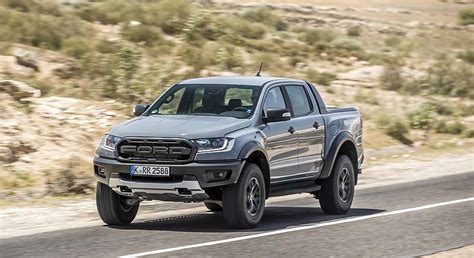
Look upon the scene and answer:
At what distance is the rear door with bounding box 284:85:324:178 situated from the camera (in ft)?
42.9

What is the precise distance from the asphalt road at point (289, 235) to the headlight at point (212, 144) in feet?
3.06

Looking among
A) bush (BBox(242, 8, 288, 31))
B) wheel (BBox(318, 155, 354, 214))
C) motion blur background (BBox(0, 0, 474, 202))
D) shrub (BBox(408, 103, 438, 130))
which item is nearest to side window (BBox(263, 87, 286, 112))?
wheel (BBox(318, 155, 354, 214))

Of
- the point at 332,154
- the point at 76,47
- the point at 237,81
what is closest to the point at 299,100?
the point at 332,154

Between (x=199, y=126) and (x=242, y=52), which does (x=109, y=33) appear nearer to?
(x=242, y=52)

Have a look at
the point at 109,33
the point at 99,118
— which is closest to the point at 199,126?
the point at 99,118

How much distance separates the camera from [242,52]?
34.2 meters

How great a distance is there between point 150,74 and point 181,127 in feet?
49.8

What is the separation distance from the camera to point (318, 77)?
33.4 meters

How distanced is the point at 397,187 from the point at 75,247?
8842 mm

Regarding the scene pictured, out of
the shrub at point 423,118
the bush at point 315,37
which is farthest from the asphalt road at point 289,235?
the bush at point 315,37

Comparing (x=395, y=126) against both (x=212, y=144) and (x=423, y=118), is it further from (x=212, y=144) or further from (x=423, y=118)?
(x=212, y=144)

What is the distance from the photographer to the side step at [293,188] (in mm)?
12688

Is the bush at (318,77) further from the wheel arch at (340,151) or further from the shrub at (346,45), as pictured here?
the wheel arch at (340,151)

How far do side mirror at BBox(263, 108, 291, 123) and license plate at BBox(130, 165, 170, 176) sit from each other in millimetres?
1575
